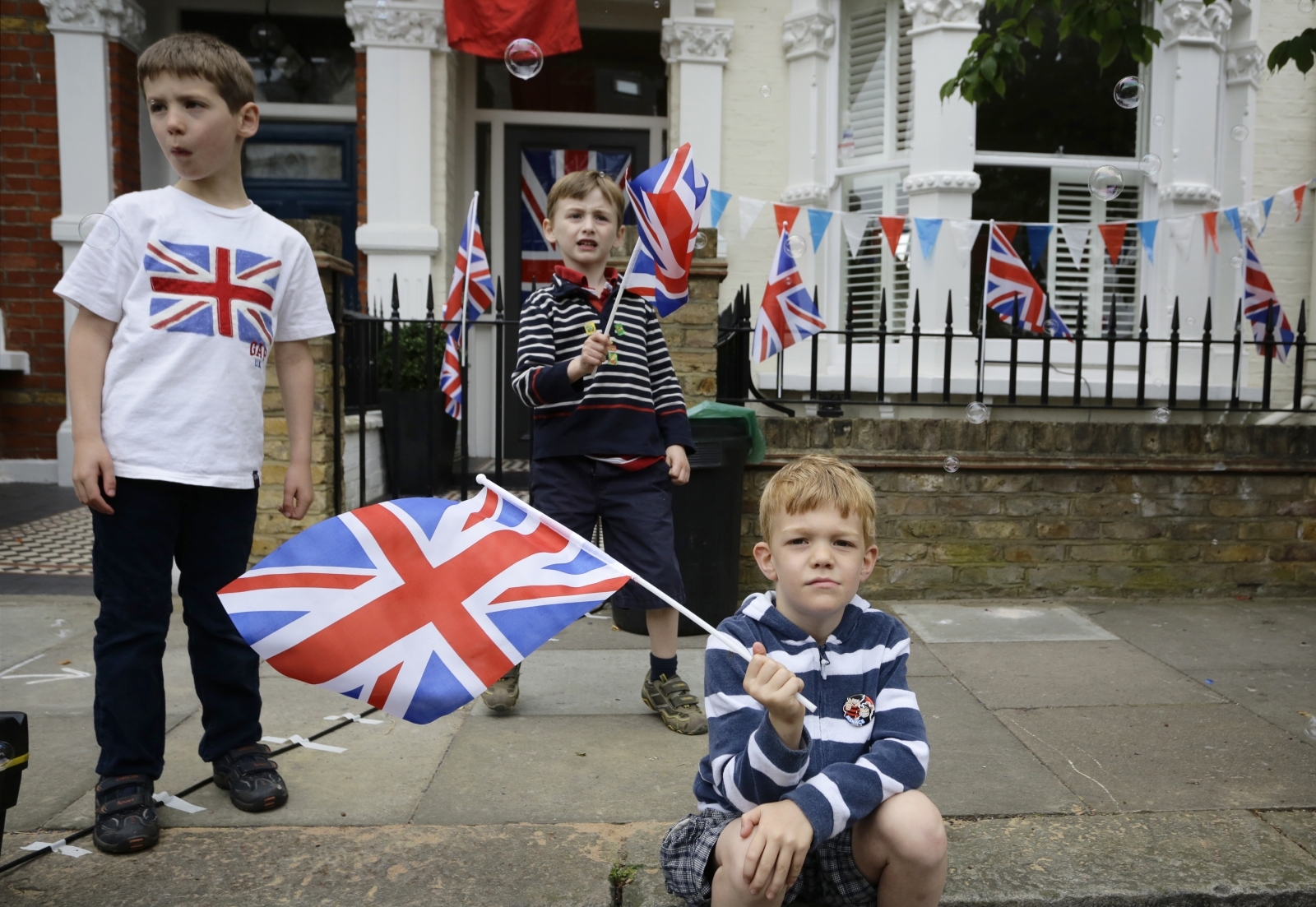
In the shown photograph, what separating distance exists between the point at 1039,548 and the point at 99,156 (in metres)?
7.44

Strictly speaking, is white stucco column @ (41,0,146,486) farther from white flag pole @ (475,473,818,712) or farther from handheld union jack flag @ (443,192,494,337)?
white flag pole @ (475,473,818,712)

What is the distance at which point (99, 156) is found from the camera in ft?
26.6

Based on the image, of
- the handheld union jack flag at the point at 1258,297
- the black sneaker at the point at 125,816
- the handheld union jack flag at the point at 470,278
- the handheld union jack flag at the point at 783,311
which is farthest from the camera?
the handheld union jack flag at the point at 1258,297

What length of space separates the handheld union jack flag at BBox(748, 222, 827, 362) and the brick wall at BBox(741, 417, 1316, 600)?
27.6 inches

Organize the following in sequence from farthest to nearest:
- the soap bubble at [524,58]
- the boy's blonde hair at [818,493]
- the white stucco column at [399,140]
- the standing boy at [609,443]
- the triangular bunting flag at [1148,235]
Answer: the white stucco column at [399,140] → the triangular bunting flag at [1148,235] → the soap bubble at [524,58] → the standing boy at [609,443] → the boy's blonde hair at [818,493]

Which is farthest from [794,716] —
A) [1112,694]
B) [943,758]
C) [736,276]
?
[736,276]

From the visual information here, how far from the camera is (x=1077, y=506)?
5.30 metres

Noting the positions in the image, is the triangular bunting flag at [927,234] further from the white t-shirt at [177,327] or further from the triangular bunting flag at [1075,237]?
the white t-shirt at [177,327]

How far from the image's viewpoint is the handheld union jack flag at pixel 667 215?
137 inches

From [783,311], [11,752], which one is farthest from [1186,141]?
[11,752]

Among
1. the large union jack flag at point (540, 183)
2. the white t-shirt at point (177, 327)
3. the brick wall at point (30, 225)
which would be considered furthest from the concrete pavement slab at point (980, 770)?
the brick wall at point (30, 225)

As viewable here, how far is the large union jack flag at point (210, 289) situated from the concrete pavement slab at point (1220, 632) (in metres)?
3.67

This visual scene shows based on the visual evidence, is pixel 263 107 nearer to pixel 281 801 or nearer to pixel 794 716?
pixel 281 801

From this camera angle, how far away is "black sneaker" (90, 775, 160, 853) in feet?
8.08
